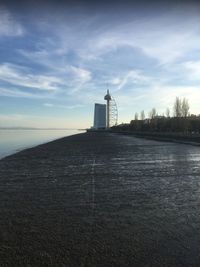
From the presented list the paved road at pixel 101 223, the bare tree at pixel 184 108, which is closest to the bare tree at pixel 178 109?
the bare tree at pixel 184 108

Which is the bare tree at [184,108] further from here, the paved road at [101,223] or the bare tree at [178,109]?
the paved road at [101,223]

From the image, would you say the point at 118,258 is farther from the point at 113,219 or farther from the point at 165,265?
the point at 113,219

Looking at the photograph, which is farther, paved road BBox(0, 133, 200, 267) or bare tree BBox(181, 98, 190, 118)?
bare tree BBox(181, 98, 190, 118)

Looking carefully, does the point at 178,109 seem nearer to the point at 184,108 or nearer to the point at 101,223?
the point at 184,108

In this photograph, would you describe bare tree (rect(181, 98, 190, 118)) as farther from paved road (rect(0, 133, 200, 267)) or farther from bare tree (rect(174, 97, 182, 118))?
paved road (rect(0, 133, 200, 267))

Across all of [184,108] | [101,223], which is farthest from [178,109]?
[101,223]

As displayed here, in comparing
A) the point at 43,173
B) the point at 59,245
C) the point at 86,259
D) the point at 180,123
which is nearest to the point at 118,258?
the point at 86,259

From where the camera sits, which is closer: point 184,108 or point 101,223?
point 101,223

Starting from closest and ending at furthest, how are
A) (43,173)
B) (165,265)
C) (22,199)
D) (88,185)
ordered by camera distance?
(165,265) → (22,199) → (88,185) → (43,173)

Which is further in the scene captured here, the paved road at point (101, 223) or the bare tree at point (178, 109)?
the bare tree at point (178, 109)

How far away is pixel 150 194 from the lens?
13.4 m

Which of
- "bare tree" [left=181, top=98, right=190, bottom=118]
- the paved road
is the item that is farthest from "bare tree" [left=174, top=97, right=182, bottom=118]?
the paved road

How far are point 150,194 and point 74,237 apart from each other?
5.86 m

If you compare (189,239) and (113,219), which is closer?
(189,239)
